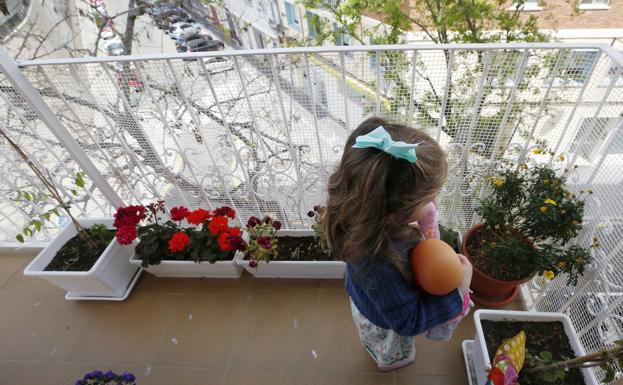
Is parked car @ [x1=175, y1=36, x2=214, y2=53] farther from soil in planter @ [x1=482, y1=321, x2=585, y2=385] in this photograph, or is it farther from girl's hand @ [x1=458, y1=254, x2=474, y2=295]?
soil in planter @ [x1=482, y1=321, x2=585, y2=385]

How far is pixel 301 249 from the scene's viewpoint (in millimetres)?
1710

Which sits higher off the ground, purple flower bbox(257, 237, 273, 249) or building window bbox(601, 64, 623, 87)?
building window bbox(601, 64, 623, 87)

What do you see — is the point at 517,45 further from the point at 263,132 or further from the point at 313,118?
the point at 263,132

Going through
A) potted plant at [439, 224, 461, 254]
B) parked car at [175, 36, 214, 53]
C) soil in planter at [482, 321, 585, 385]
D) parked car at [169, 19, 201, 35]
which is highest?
parked car at [169, 19, 201, 35]

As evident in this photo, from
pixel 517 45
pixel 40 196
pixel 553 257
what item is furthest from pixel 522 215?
pixel 40 196

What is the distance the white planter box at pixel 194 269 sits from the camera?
1.66 m

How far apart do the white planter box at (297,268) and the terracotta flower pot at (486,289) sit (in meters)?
0.61

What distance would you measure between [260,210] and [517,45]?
4.72 ft

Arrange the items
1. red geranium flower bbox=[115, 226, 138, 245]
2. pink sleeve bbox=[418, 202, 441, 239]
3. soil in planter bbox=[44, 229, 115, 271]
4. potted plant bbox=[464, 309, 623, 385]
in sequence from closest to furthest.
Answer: pink sleeve bbox=[418, 202, 441, 239] → potted plant bbox=[464, 309, 623, 385] → red geranium flower bbox=[115, 226, 138, 245] → soil in planter bbox=[44, 229, 115, 271]

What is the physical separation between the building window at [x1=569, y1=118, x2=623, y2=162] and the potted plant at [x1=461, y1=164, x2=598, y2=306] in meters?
0.15

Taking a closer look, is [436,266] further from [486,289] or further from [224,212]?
[224,212]

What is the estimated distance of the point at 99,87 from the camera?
126 centimetres

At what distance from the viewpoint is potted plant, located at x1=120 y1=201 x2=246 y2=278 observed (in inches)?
59.7

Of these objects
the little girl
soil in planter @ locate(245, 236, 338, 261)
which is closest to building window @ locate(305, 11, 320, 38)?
soil in planter @ locate(245, 236, 338, 261)
